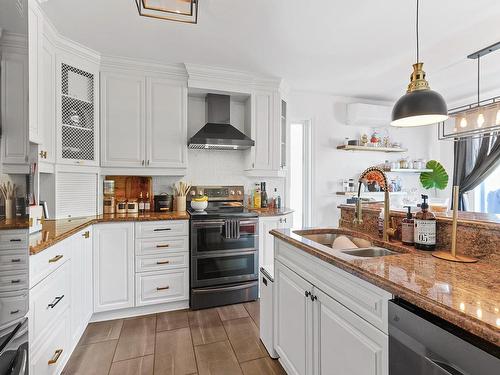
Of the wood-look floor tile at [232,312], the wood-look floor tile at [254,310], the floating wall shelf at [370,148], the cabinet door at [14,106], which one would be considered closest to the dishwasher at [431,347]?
the cabinet door at [14,106]

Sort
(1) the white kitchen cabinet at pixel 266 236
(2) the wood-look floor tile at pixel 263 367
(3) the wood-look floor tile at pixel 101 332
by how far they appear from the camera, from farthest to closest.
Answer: (1) the white kitchen cabinet at pixel 266 236 → (3) the wood-look floor tile at pixel 101 332 → (2) the wood-look floor tile at pixel 263 367

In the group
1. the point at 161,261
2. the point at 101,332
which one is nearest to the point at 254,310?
the point at 161,261

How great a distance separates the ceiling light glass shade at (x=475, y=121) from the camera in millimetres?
2068

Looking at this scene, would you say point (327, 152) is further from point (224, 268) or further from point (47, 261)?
point (47, 261)

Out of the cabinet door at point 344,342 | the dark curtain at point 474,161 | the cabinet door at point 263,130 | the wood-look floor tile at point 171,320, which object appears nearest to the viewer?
the cabinet door at point 344,342

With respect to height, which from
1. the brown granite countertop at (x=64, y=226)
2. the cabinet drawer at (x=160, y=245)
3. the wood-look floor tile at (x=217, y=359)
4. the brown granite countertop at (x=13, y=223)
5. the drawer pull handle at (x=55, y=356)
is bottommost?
the wood-look floor tile at (x=217, y=359)

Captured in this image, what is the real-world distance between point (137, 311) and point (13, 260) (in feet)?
7.51

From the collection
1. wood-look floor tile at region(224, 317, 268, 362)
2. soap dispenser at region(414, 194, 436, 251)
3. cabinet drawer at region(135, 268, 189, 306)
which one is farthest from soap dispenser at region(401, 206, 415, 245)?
cabinet drawer at region(135, 268, 189, 306)

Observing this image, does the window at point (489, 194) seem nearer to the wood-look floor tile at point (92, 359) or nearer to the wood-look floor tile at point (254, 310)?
the wood-look floor tile at point (254, 310)

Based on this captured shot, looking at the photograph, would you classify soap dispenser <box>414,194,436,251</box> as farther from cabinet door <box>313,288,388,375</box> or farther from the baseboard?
the baseboard

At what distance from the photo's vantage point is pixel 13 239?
70 cm

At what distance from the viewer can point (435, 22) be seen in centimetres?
222

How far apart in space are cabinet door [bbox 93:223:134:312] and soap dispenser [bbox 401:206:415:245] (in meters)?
2.30

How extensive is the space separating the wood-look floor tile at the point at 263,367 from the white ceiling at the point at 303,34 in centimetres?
265
